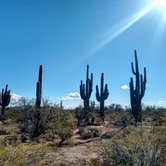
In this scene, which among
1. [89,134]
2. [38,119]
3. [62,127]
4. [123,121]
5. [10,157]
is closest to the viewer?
[10,157]

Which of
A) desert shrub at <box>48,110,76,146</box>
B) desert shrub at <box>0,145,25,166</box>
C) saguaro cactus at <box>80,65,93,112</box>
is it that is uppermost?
saguaro cactus at <box>80,65,93,112</box>

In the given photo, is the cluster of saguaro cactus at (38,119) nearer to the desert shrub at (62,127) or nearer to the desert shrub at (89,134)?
the desert shrub at (62,127)

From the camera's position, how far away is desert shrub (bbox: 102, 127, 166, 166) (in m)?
6.73

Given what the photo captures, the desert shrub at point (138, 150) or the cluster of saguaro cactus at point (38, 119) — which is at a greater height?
the cluster of saguaro cactus at point (38, 119)

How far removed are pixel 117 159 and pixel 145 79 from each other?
17.2 metres

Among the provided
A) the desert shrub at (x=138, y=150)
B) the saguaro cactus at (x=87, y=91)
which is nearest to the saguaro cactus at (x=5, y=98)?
the saguaro cactus at (x=87, y=91)

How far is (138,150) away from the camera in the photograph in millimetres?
6840

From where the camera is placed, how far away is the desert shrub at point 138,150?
673 centimetres

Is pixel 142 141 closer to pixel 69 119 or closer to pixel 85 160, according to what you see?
pixel 85 160

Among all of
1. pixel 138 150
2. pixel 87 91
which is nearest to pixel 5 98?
pixel 87 91

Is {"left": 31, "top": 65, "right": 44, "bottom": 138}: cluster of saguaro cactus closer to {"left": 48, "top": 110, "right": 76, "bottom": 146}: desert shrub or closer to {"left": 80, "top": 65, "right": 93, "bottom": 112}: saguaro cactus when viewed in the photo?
{"left": 48, "top": 110, "right": 76, "bottom": 146}: desert shrub

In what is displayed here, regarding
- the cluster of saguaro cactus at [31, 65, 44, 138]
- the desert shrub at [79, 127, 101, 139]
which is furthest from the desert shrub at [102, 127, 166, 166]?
the cluster of saguaro cactus at [31, 65, 44, 138]

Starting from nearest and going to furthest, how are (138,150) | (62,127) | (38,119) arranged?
(138,150) → (62,127) → (38,119)

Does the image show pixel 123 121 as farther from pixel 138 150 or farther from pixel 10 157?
pixel 10 157
